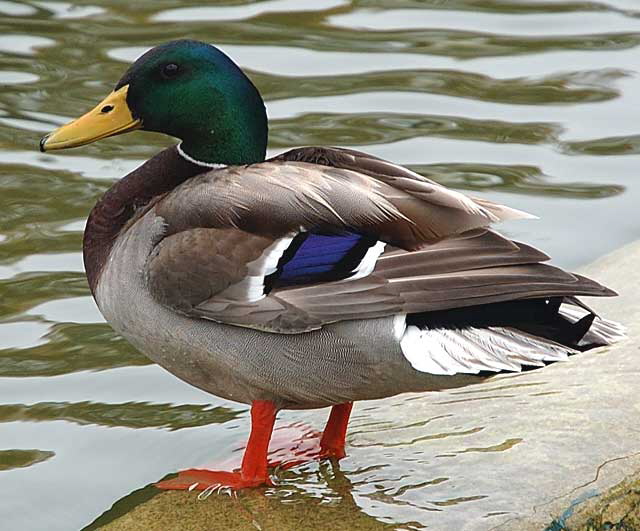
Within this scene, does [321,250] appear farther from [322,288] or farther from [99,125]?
[99,125]

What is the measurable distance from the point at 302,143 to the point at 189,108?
3.01m

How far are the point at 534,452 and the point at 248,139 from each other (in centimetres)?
133

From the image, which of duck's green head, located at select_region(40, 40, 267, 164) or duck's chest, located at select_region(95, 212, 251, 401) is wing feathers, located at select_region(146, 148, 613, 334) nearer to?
duck's chest, located at select_region(95, 212, 251, 401)

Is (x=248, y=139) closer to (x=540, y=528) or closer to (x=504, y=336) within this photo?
(x=504, y=336)

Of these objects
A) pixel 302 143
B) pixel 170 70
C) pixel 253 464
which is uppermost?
pixel 170 70

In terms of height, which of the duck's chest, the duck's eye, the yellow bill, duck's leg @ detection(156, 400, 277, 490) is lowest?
duck's leg @ detection(156, 400, 277, 490)

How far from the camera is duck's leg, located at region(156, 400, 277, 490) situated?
4.50 metres

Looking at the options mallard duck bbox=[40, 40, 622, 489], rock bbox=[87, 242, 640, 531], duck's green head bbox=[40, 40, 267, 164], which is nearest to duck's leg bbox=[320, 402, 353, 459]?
rock bbox=[87, 242, 640, 531]

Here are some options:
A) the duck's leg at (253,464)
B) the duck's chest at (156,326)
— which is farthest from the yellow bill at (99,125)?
the duck's leg at (253,464)

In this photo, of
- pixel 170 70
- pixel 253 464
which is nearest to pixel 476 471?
pixel 253 464

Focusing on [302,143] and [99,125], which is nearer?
[99,125]

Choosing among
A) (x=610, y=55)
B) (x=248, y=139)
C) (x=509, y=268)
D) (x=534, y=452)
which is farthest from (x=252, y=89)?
(x=610, y=55)

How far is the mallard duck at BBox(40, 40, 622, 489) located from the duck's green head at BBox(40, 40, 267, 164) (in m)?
0.04

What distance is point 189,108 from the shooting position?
472 centimetres
